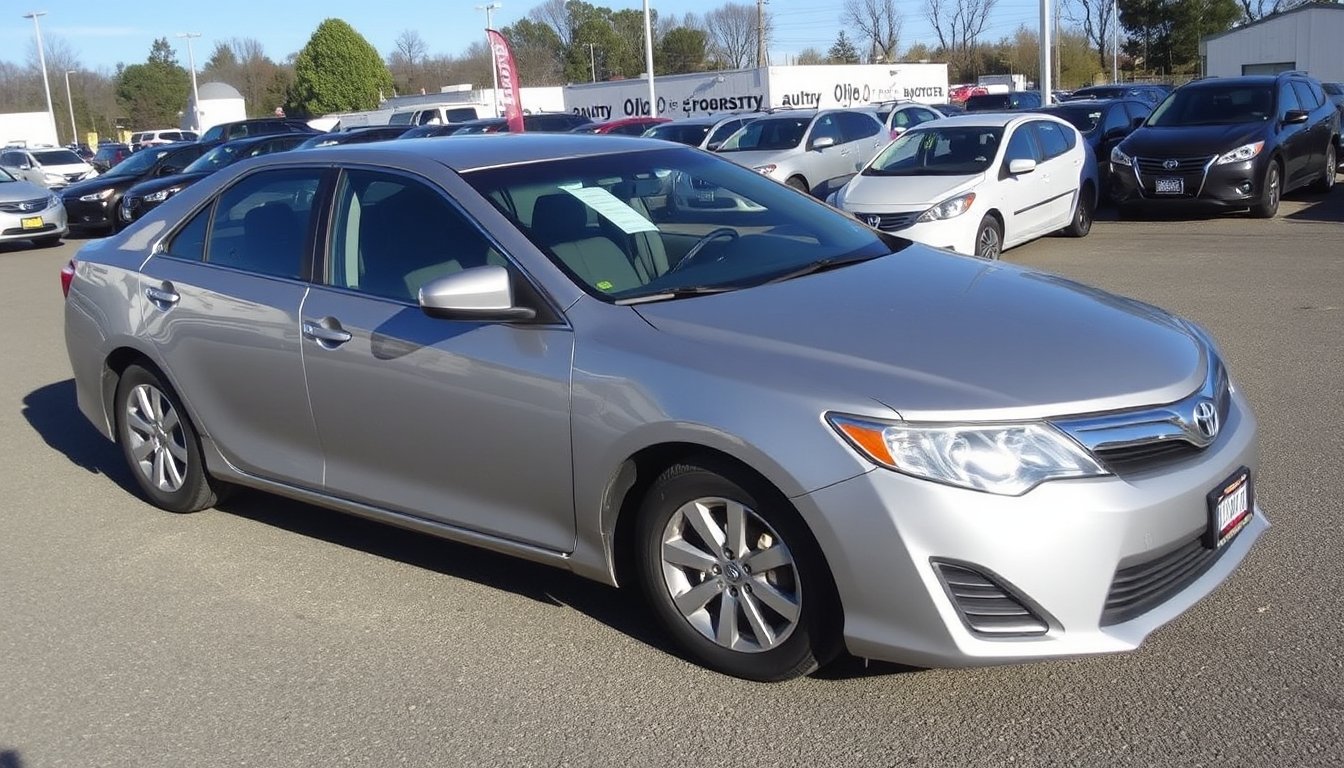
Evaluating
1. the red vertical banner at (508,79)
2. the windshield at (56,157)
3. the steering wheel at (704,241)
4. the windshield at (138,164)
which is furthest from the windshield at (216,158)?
the steering wheel at (704,241)


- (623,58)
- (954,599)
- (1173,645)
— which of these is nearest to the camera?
(954,599)

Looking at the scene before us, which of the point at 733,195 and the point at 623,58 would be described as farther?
the point at 623,58

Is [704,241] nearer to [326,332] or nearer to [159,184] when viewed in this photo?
[326,332]

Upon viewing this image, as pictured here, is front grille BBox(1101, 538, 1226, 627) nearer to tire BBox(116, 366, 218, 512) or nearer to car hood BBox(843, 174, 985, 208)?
tire BBox(116, 366, 218, 512)

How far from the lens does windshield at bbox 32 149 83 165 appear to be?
33844 millimetres

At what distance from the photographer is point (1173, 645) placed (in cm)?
374

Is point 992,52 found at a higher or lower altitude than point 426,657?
higher

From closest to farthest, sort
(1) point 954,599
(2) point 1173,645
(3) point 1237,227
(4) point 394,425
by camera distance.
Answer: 1. (1) point 954,599
2. (2) point 1173,645
3. (4) point 394,425
4. (3) point 1237,227

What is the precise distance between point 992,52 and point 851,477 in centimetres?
9748

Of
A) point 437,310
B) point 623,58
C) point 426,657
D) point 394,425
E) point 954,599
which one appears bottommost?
point 426,657

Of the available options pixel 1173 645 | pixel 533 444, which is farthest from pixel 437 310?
pixel 1173 645

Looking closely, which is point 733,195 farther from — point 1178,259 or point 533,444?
point 1178,259

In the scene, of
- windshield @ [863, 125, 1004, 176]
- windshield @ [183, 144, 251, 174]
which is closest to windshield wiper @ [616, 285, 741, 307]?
windshield @ [863, 125, 1004, 176]

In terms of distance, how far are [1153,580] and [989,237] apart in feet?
28.9
